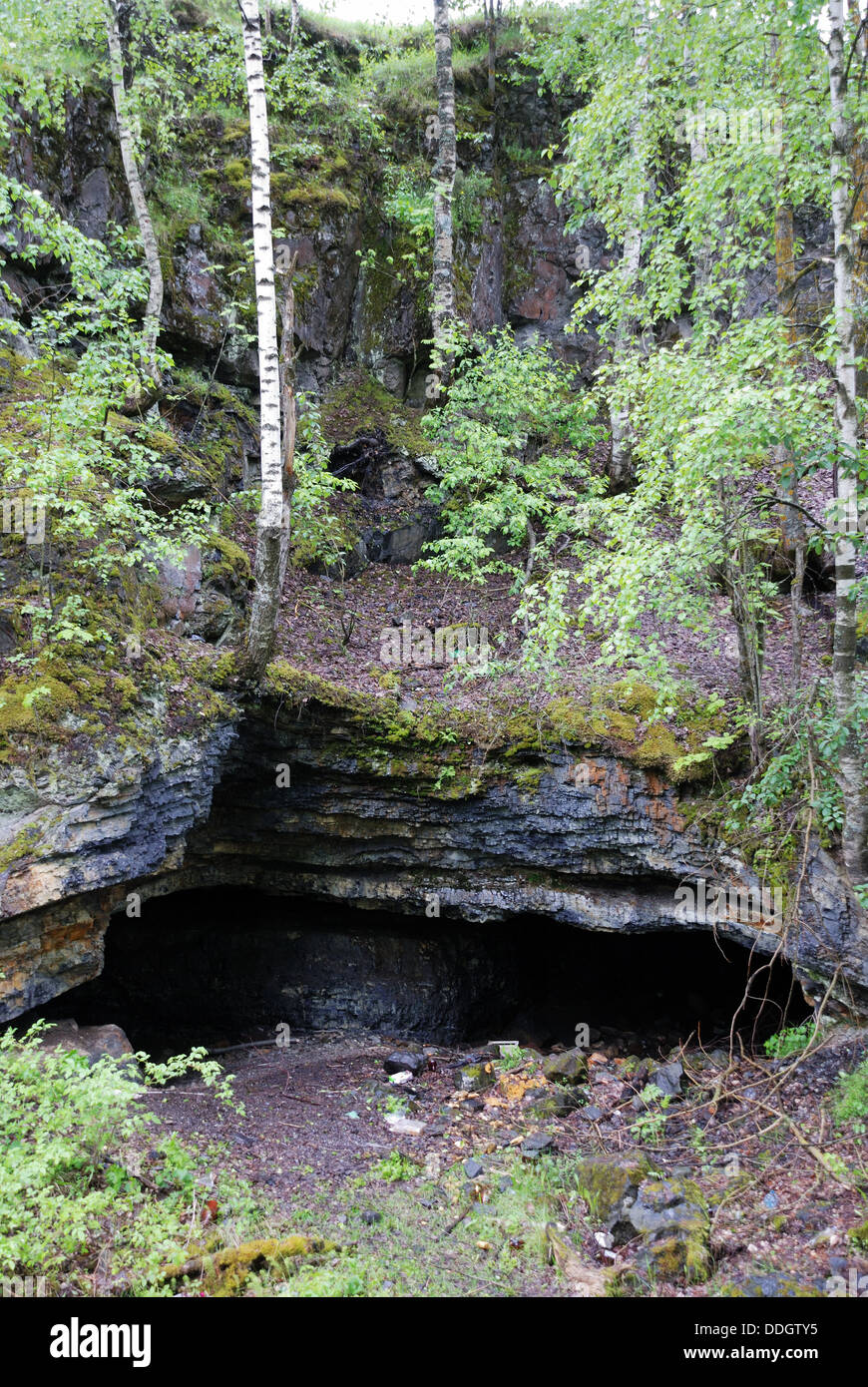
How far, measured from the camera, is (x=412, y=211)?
13.3 m

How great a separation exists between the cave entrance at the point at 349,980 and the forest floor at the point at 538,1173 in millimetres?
1887

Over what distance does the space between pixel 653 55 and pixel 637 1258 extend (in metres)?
11.5

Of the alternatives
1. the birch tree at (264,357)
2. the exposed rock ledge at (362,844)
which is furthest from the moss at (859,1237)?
the birch tree at (264,357)

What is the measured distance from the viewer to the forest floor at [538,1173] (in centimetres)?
458

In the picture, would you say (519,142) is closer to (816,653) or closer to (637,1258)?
(816,653)

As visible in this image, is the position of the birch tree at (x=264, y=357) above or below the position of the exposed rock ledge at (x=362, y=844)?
above

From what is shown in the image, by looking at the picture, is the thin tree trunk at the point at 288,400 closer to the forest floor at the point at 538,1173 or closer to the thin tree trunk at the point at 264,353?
the thin tree trunk at the point at 264,353

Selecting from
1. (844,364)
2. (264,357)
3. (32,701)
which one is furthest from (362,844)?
(844,364)

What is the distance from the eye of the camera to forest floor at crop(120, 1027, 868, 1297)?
4.58 metres

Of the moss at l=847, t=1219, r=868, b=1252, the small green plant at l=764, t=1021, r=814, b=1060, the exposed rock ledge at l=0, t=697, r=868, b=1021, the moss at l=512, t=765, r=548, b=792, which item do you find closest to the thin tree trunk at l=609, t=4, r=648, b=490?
the moss at l=512, t=765, r=548, b=792

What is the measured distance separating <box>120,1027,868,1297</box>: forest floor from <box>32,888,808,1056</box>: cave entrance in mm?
1887

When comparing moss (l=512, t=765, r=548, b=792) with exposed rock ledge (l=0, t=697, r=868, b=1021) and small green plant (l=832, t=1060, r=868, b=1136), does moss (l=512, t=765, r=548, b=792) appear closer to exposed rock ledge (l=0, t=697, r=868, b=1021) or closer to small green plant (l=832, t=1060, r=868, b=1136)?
exposed rock ledge (l=0, t=697, r=868, b=1021)

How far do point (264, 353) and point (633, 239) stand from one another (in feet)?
19.7

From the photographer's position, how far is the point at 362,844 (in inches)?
367
